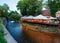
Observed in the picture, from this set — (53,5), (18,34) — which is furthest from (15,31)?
(53,5)

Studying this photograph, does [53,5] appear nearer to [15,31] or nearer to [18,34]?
[15,31]

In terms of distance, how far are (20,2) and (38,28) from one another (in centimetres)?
871

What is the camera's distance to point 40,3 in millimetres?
16375

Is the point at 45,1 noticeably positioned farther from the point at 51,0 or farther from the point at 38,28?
the point at 38,28

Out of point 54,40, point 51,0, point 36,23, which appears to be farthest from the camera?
point 51,0

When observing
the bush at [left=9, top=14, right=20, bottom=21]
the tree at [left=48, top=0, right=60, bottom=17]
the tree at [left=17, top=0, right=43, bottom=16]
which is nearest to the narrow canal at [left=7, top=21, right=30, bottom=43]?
the bush at [left=9, top=14, right=20, bottom=21]

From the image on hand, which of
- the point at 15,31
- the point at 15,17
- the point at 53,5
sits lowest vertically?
the point at 15,31

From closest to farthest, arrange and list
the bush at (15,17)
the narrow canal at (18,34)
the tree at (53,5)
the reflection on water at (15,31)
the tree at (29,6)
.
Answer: the narrow canal at (18,34)
the reflection on water at (15,31)
the tree at (53,5)
the tree at (29,6)
the bush at (15,17)

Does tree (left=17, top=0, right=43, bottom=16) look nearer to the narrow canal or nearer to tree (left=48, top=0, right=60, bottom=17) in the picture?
tree (left=48, top=0, right=60, bottom=17)

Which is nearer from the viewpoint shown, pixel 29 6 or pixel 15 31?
pixel 15 31

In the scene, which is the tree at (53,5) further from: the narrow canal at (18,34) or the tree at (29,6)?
the narrow canal at (18,34)

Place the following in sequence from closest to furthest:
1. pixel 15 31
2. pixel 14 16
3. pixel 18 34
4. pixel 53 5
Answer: pixel 18 34 → pixel 15 31 → pixel 53 5 → pixel 14 16

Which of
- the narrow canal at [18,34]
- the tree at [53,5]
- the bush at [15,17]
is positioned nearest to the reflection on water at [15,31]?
the narrow canal at [18,34]

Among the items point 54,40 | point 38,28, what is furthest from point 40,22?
point 54,40
